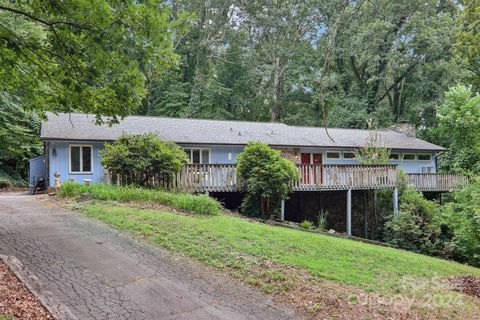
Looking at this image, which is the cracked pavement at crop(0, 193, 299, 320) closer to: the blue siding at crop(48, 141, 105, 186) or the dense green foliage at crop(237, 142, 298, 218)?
the dense green foliage at crop(237, 142, 298, 218)

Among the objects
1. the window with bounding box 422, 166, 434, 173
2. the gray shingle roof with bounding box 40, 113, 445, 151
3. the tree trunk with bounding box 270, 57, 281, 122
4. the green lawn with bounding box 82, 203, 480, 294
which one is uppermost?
the tree trunk with bounding box 270, 57, 281, 122

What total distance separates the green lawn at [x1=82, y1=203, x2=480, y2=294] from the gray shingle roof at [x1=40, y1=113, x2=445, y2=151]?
26.4 feet

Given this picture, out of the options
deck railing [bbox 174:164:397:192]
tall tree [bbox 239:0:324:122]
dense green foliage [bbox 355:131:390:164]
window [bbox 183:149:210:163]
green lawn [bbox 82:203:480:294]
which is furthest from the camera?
tall tree [bbox 239:0:324:122]

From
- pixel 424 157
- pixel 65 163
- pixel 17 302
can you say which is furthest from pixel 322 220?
pixel 424 157

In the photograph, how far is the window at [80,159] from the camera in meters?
17.8

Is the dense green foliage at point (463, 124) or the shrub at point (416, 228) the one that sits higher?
the dense green foliage at point (463, 124)

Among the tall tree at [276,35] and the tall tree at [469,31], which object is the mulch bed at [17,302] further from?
the tall tree at [276,35]

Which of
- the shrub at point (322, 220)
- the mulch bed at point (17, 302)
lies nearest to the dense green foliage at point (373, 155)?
the shrub at point (322, 220)

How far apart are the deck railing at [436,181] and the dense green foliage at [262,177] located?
9073 mm

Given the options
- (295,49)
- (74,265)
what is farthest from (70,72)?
(295,49)

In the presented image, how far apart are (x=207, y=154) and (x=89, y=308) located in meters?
15.8

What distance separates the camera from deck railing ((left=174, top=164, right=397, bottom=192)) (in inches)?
562

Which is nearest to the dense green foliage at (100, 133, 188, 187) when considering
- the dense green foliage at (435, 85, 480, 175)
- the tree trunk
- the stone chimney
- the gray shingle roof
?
the gray shingle roof

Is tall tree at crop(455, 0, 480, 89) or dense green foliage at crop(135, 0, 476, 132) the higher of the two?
dense green foliage at crop(135, 0, 476, 132)
